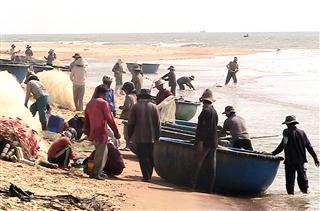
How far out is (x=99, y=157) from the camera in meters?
9.33

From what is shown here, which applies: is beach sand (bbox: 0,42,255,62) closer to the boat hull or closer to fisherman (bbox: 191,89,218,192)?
the boat hull

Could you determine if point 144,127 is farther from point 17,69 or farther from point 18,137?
point 17,69

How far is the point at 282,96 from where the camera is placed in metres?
28.4

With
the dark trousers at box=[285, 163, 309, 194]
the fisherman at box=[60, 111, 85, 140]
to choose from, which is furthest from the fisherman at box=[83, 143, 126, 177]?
the dark trousers at box=[285, 163, 309, 194]

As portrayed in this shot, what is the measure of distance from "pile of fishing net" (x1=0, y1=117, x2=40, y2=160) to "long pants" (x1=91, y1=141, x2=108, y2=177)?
1114mm

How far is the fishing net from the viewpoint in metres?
17.6

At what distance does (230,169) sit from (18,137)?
346 centimetres

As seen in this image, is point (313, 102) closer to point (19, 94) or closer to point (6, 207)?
point (19, 94)

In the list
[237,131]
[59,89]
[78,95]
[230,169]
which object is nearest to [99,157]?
[230,169]

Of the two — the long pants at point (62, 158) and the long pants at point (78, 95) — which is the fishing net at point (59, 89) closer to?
the long pants at point (78, 95)

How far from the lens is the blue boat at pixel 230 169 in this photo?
962 centimetres

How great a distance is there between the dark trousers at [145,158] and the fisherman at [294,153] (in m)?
2.08

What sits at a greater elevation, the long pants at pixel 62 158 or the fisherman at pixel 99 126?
the fisherman at pixel 99 126

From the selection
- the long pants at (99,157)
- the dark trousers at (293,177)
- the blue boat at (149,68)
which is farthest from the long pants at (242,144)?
the blue boat at (149,68)
